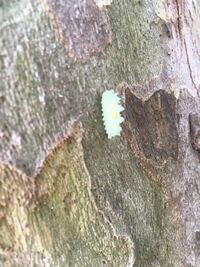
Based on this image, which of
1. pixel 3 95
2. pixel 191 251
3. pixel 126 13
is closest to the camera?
pixel 3 95

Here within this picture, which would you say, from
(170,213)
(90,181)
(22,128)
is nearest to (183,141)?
(170,213)

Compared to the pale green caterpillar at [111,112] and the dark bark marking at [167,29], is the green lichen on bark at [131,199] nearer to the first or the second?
the pale green caterpillar at [111,112]

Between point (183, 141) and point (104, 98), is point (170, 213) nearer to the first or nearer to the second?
point (183, 141)

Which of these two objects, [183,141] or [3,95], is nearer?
[3,95]

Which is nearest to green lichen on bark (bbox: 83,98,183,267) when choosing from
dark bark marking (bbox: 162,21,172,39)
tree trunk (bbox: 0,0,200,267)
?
tree trunk (bbox: 0,0,200,267)

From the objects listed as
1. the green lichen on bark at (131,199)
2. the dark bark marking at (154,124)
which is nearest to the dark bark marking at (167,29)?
the dark bark marking at (154,124)


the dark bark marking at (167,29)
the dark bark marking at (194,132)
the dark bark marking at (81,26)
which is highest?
the dark bark marking at (167,29)

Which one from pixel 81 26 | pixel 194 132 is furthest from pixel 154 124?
pixel 81 26
